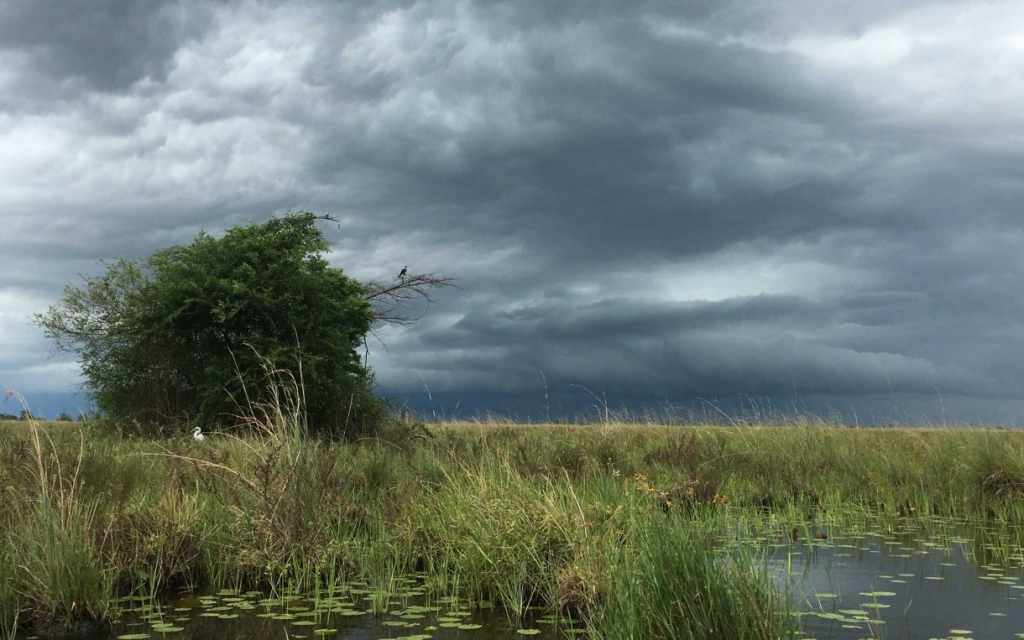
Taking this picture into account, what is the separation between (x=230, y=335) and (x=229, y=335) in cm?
3

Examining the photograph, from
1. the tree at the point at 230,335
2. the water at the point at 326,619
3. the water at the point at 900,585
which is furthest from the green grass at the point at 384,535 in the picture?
the tree at the point at 230,335

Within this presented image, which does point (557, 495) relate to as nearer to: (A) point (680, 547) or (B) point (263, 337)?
(A) point (680, 547)

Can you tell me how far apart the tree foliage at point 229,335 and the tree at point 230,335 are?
26 mm

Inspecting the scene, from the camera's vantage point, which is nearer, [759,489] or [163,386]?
[759,489]

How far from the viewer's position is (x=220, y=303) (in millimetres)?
19359

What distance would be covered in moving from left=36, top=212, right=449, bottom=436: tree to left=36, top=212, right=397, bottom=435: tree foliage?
0.03m

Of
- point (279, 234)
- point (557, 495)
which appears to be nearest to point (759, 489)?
point (557, 495)

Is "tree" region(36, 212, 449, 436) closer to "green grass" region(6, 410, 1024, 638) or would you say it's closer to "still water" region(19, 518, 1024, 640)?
"green grass" region(6, 410, 1024, 638)

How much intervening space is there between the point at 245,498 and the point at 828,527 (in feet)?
23.0

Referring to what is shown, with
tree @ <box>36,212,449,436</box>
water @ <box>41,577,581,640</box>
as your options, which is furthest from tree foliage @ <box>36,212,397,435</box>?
water @ <box>41,577,581,640</box>

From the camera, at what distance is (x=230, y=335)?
818 inches

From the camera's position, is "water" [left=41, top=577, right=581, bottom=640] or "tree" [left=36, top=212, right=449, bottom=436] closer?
"water" [left=41, top=577, right=581, bottom=640]

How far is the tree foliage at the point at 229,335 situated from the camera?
64.7ft

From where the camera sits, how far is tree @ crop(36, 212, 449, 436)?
64.7 feet
